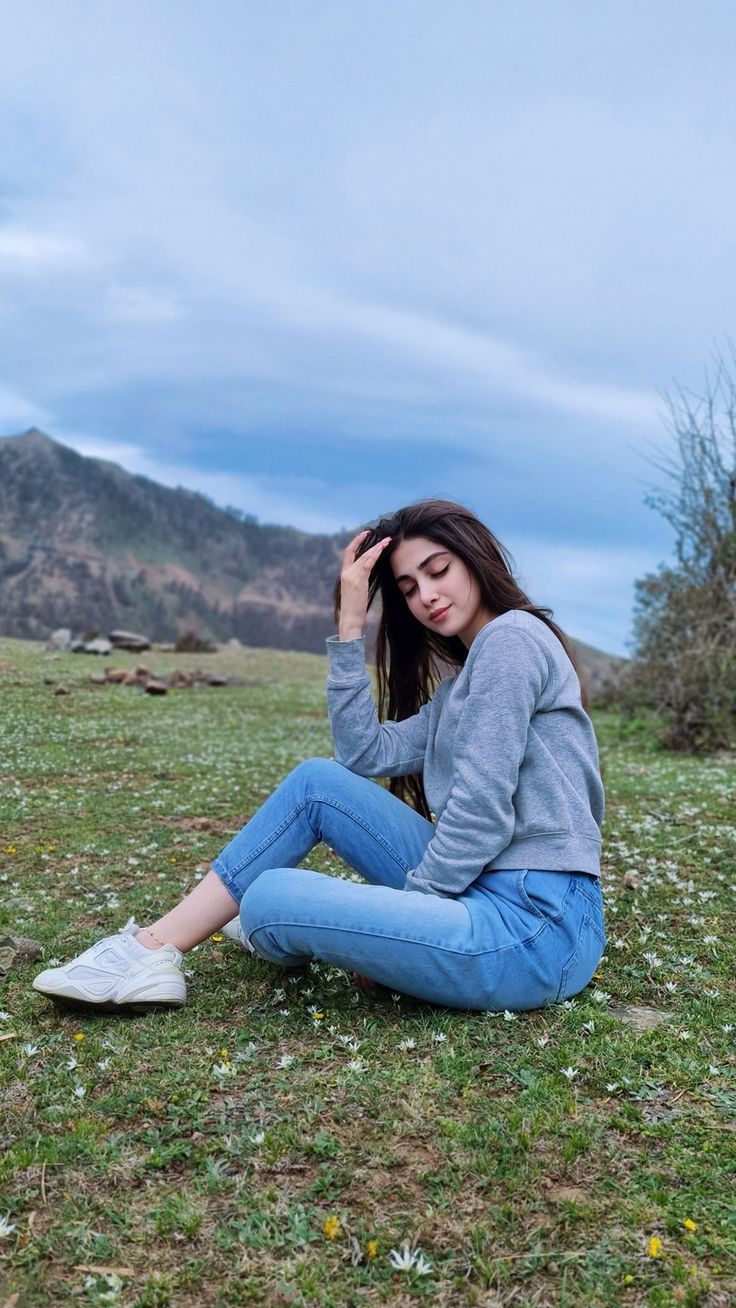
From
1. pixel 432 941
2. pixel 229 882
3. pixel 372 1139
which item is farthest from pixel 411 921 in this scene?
pixel 229 882

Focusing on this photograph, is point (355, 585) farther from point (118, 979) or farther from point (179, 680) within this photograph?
point (179, 680)

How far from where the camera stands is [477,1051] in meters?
4.02

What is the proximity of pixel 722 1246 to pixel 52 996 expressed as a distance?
2.94 m

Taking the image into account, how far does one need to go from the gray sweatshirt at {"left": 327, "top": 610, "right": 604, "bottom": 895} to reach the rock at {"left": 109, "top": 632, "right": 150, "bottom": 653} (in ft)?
103

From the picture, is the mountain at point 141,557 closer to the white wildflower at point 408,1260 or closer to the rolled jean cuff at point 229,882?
the rolled jean cuff at point 229,882

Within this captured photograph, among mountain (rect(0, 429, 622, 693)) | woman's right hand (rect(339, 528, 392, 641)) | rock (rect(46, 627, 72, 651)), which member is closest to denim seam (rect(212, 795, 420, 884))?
woman's right hand (rect(339, 528, 392, 641))

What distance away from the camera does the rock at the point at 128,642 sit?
114ft

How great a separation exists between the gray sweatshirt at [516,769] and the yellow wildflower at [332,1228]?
1429 millimetres

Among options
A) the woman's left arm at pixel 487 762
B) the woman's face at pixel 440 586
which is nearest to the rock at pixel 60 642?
the woman's face at pixel 440 586

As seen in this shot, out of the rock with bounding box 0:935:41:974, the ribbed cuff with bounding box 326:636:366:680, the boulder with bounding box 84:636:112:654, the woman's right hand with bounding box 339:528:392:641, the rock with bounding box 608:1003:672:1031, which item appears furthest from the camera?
the boulder with bounding box 84:636:112:654

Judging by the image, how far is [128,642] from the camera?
1375 inches

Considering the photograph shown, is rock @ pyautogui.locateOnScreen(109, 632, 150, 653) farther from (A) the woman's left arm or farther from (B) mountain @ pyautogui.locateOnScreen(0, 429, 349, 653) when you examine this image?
(B) mountain @ pyautogui.locateOnScreen(0, 429, 349, 653)

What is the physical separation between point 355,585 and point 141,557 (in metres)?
148

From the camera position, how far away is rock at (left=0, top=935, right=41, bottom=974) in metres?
5.43
